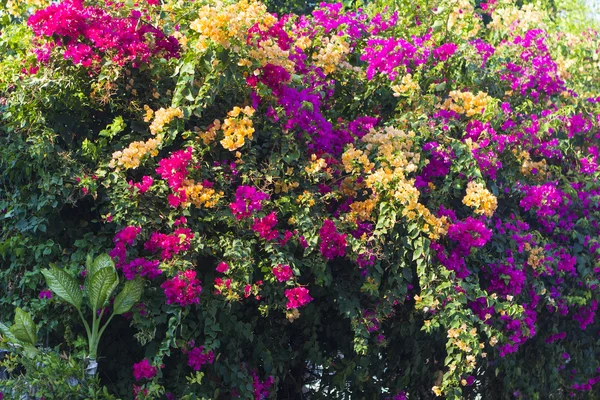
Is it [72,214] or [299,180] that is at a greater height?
[299,180]

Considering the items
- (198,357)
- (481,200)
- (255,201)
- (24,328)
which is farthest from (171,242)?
(481,200)

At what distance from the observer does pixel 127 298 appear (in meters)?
3.42

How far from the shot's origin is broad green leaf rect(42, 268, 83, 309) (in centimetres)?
341

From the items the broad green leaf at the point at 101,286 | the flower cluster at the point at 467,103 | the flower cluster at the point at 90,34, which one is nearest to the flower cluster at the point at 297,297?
the broad green leaf at the point at 101,286

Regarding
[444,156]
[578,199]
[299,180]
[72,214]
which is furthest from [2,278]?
[578,199]

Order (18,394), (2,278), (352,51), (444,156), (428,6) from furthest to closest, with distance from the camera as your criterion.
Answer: (428,6), (352,51), (444,156), (2,278), (18,394)

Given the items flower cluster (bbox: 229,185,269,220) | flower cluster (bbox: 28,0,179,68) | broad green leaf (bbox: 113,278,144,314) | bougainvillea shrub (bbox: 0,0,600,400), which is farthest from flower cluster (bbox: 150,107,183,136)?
broad green leaf (bbox: 113,278,144,314)

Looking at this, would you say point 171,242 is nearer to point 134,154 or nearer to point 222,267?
point 222,267

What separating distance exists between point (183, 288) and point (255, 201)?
508 millimetres

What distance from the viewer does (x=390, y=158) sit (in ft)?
13.2

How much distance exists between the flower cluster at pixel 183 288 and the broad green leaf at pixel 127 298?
12 cm

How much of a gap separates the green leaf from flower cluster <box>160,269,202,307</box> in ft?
1.86

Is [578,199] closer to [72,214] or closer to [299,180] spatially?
[299,180]

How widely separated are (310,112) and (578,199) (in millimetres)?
2497
